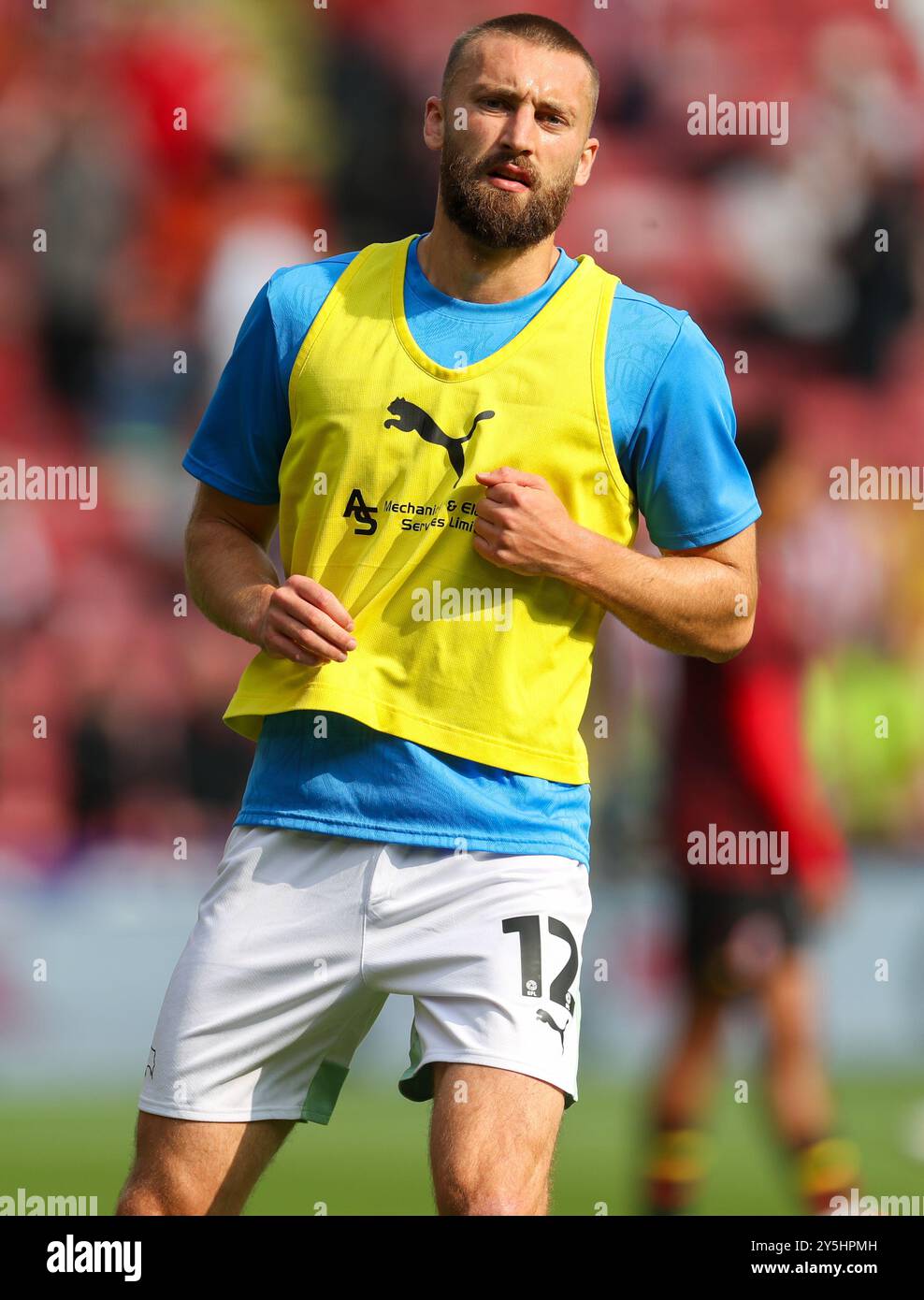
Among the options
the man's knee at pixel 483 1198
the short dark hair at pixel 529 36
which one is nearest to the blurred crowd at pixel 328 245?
the short dark hair at pixel 529 36

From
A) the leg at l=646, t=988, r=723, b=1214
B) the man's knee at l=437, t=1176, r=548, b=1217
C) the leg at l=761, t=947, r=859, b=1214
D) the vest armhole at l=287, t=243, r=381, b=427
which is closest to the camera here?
the man's knee at l=437, t=1176, r=548, b=1217

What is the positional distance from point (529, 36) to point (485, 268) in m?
0.34

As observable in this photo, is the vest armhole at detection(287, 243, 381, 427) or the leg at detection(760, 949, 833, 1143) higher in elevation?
the vest armhole at detection(287, 243, 381, 427)

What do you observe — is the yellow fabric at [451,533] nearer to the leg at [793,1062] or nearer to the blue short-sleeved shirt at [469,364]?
the blue short-sleeved shirt at [469,364]

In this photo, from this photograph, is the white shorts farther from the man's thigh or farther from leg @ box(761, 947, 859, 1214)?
leg @ box(761, 947, 859, 1214)

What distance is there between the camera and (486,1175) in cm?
231

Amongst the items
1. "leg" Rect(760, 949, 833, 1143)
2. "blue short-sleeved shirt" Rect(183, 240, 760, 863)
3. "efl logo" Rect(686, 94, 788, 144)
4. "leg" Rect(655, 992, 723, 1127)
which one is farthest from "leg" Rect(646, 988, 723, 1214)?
"efl logo" Rect(686, 94, 788, 144)

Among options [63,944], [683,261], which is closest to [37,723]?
[63,944]

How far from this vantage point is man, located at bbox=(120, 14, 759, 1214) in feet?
8.11

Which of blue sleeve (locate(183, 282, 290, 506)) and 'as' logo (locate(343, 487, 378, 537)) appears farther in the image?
blue sleeve (locate(183, 282, 290, 506))

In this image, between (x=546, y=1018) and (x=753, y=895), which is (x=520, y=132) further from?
(x=753, y=895)

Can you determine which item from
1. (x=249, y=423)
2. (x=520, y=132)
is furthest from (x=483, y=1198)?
(x=520, y=132)

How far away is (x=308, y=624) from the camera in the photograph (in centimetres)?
247

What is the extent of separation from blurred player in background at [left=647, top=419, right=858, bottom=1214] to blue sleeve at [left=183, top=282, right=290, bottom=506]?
235 centimetres
